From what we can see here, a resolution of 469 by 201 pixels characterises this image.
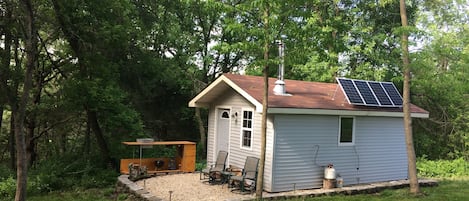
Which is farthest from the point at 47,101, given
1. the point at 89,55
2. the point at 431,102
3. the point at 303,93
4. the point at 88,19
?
the point at 431,102

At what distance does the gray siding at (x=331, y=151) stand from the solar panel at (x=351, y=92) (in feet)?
1.60

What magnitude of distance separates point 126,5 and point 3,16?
419 cm

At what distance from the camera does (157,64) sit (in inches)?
625

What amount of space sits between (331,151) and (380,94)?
2.37 m

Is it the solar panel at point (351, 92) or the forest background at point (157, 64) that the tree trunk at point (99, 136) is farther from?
the solar panel at point (351, 92)

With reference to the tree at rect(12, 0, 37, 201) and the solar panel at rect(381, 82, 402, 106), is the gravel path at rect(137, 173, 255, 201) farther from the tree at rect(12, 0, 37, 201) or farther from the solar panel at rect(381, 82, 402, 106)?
the solar panel at rect(381, 82, 402, 106)

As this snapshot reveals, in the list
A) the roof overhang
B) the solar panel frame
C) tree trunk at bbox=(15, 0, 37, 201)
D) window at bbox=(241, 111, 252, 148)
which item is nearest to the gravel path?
window at bbox=(241, 111, 252, 148)

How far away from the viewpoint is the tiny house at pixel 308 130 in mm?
9102

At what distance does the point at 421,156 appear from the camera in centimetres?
1628

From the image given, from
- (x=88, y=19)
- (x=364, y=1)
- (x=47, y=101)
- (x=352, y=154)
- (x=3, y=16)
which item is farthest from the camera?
(x=364, y=1)

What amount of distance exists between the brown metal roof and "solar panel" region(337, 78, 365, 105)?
153 mm

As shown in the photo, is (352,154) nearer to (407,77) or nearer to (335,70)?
(407,77)

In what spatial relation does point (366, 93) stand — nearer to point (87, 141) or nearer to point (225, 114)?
point (225, 114)

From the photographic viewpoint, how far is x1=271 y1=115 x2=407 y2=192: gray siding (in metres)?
9.15
